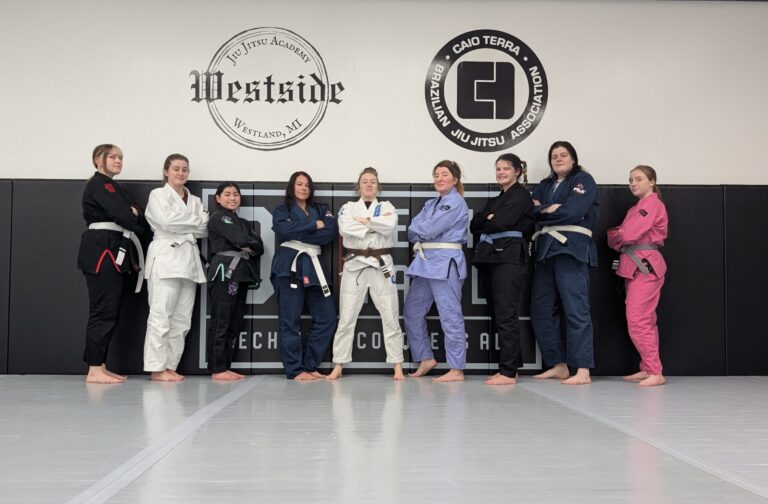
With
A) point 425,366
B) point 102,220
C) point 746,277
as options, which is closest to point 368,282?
point 425,366

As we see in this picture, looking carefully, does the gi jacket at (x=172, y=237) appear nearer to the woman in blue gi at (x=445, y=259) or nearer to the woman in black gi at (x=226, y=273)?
the woman in black gi at (x=226, y=273)

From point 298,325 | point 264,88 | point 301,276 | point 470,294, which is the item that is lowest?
Result: point 298,325

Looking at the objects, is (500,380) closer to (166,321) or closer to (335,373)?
(335,373)

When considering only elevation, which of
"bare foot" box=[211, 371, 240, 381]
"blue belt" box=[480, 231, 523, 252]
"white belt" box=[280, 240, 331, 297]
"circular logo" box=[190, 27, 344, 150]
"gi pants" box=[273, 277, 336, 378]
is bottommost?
"bare foot" box=[211, 371, 240, 381]

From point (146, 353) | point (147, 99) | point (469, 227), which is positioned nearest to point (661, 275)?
point (469, 227)

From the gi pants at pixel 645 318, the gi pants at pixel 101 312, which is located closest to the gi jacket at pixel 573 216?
the gi pants at pixel 645 318

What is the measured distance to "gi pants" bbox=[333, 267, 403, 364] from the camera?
505cm

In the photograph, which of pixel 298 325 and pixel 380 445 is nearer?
pixel 380 445

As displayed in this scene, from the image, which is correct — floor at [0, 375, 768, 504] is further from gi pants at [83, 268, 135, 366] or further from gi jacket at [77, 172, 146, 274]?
gi jacket at [77, 172, 146, 274]

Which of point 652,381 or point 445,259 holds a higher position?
point 445,259

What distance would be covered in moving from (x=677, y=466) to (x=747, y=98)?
4.26 meters

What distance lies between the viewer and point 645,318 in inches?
196

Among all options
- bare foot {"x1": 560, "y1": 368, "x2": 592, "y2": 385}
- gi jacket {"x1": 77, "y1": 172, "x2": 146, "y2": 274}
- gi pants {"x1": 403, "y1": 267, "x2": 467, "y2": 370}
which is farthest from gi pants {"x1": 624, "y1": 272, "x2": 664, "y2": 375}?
gi jacket {"x1": 77, "y1": 172, "x2": 146, "y2": 274}

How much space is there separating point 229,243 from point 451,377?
6.15ft
